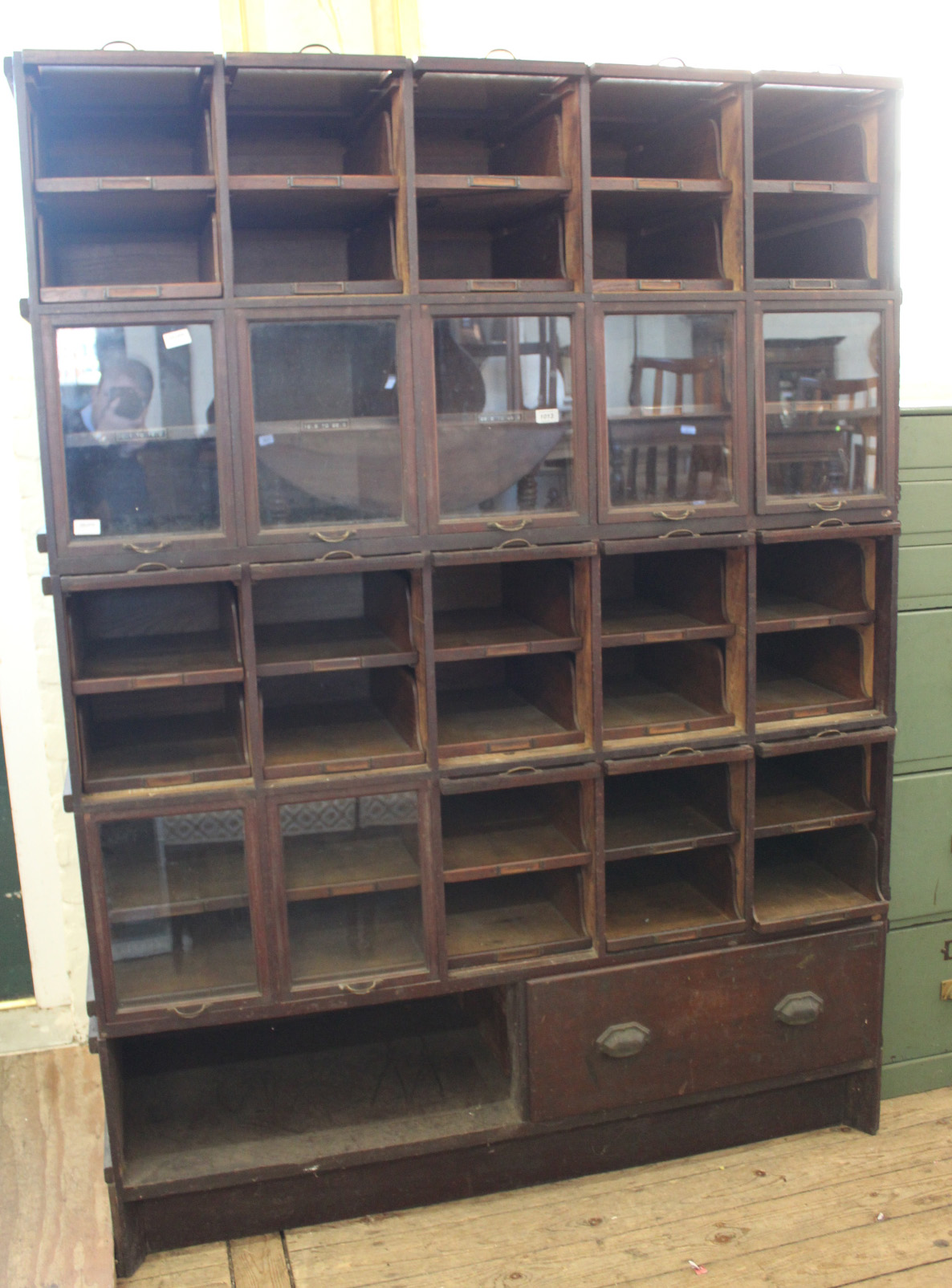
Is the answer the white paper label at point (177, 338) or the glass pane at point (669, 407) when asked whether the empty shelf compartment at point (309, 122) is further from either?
the glass pane at point (669, 407)

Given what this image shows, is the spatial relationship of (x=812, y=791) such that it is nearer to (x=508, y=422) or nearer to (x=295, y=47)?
(x=508, y=422)

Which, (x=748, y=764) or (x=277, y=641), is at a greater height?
(x=277, y=641)

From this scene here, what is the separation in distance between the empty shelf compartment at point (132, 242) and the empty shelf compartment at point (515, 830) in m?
1.38

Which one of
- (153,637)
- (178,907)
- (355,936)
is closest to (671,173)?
(153,637)

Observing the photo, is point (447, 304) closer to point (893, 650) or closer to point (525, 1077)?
point (893, 650)

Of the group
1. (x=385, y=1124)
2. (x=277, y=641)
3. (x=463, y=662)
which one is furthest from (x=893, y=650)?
(x=385, y=1124)

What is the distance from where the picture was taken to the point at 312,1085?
2.93 metres

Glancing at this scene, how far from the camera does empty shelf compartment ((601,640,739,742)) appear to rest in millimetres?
2754

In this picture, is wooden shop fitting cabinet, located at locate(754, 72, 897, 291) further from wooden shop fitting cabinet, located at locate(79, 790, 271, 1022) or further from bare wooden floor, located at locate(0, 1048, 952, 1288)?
bare wooden floor, located at locate(0, 1048, 952, 1288)

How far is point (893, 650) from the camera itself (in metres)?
2.85

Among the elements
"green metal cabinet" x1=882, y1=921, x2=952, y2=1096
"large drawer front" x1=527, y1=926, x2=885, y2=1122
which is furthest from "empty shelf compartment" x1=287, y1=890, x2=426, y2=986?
"green metal cabinet" x1=882, y1=921, x2=952, y2=1096

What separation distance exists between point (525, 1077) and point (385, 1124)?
36 centimetres

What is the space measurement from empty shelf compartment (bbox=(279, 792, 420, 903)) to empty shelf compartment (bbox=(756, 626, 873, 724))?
91 centimetres

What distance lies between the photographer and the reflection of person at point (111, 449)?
7.68 feet
